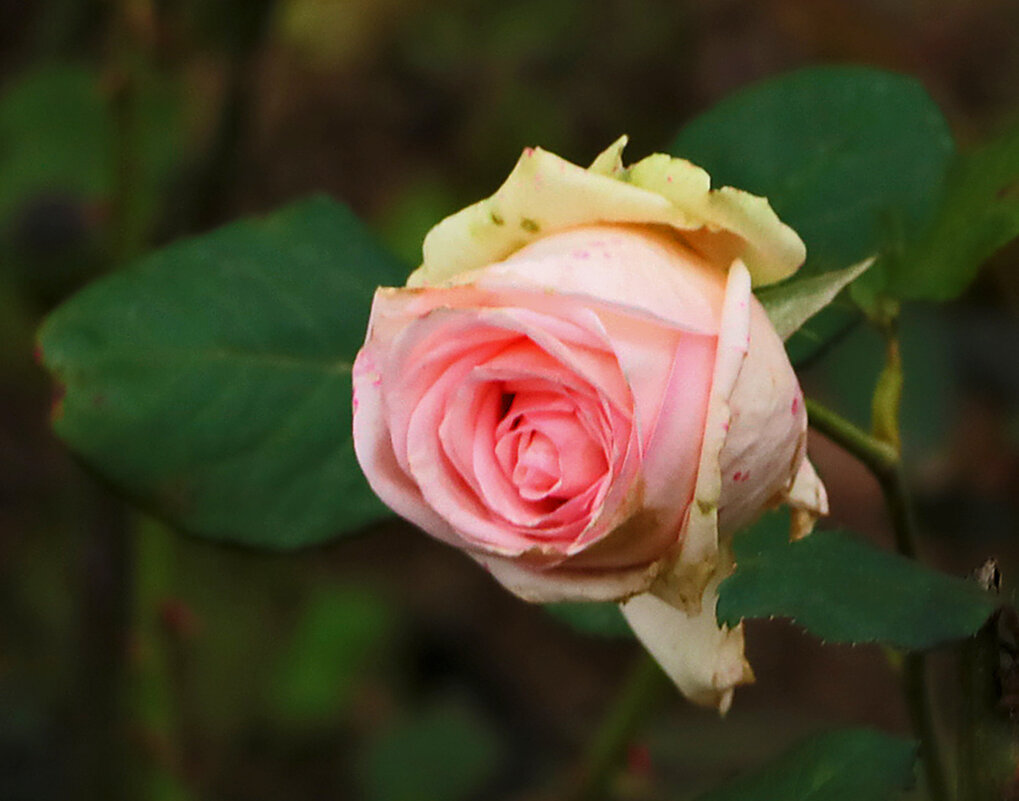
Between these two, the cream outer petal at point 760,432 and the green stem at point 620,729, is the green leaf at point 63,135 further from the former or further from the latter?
the cream outer petal at point 760,432

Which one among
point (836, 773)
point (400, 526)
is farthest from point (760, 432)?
point (400, 526)

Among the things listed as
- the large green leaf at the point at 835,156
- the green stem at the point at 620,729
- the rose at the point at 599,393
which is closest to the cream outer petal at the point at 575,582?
the rose at the point at 599,393

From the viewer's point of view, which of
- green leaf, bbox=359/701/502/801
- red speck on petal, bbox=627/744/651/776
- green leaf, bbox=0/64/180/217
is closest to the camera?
red speck on petal, bbox=627/744/651/776

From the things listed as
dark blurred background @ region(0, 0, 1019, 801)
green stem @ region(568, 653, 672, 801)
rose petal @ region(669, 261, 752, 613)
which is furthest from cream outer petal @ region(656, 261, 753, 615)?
dark blurred background @ region(0, 0, 1019, 801)

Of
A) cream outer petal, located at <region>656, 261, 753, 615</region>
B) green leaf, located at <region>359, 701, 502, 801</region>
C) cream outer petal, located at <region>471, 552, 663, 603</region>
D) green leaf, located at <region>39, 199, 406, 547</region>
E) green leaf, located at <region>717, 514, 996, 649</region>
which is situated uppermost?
cream outer petal, located at <region>656, 261, 753, 615</region>

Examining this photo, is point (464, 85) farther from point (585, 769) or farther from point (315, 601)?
point (585, 769)

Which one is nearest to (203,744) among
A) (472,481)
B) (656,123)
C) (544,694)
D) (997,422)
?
(544,694)

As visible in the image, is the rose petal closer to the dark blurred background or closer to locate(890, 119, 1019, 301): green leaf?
locate(890, 119, 1019, 301): green leaf
